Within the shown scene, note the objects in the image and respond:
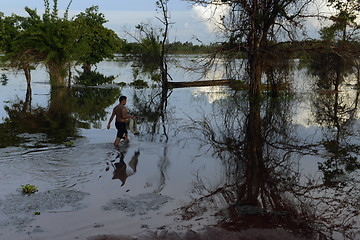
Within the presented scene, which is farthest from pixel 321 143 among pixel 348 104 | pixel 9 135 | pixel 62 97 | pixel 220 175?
pixel 62 97

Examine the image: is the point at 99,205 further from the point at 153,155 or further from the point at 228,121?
the point at 228,121

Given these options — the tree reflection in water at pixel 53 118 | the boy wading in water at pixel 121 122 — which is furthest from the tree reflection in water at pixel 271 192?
the tree reflection in water at pixel 53 118

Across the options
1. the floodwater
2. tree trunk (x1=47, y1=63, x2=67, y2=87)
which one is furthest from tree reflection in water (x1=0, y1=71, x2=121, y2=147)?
tree trunk (x1=47, y1=63, x2=67, y2=87)

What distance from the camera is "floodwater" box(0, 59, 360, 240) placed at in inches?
217

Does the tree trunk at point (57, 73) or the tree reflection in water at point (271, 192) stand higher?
the tree trunk at point (57, 73)

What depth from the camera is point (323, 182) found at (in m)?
7.74

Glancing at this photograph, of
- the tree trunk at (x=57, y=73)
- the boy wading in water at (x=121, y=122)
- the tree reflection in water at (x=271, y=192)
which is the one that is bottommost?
the tree reflection in water at (x=271, y=192)

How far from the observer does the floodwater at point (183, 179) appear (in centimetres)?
550

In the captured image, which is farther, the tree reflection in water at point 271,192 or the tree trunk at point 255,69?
the tree trunk at point 255,69

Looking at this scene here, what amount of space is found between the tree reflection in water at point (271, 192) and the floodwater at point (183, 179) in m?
0.02

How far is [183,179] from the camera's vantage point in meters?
7.86

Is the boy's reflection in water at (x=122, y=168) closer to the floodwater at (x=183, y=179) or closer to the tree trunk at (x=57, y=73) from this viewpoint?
the floodwater at (x=183, y=179)

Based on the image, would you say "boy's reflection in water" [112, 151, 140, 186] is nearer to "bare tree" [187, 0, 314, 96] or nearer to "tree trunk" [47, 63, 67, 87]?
"bare tree" [187, 0, 314, 96]

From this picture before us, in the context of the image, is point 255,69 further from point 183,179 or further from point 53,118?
point 183,179
